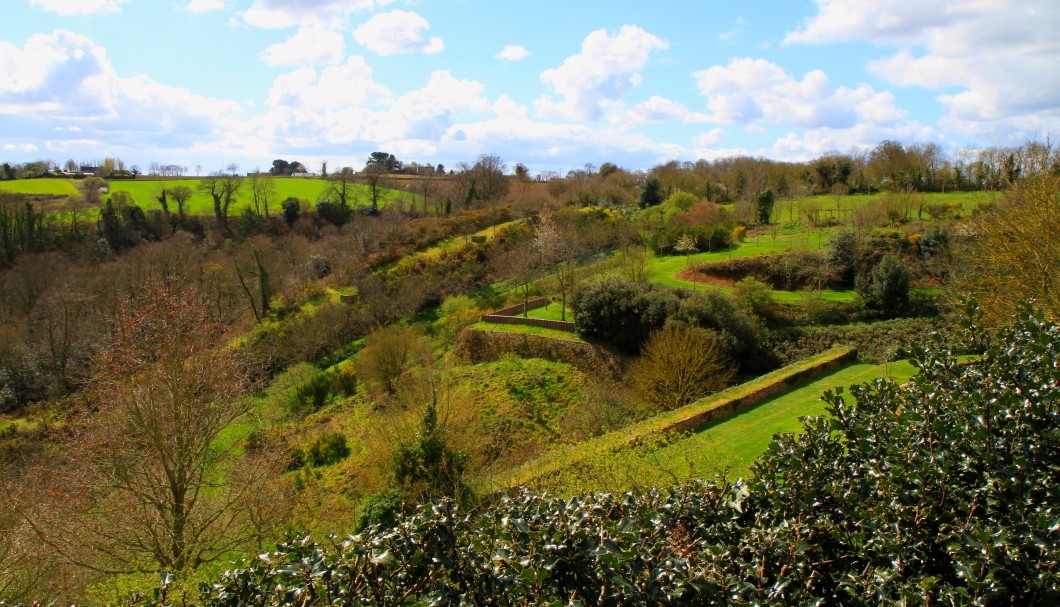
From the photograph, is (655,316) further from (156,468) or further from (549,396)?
(156,468)

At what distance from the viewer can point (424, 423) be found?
13.7 m

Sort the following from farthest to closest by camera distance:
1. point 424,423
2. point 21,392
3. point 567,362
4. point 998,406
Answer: point 21,392, point 567,362, point 424,423, point 998,406

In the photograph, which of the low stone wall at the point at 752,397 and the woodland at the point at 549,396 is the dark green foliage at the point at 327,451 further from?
the low stone wall at the point at 752,397

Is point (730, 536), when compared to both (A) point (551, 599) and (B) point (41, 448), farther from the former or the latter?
(B) point (41, 448)

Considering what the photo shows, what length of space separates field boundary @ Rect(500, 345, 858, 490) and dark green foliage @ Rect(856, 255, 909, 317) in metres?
4.57

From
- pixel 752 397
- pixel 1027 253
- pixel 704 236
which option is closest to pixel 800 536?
pixel 752 397

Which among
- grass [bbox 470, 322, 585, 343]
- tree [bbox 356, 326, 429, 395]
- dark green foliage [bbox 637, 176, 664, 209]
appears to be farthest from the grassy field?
dark green foliage [bbox 637, 176, 664, 209]

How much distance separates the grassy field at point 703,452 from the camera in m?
10.1

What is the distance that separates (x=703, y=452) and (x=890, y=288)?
17.3 meters

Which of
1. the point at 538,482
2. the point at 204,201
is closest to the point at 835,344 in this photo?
the point at 538,482

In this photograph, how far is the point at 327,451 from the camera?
68.9 feet

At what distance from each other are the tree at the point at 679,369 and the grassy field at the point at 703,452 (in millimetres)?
2270

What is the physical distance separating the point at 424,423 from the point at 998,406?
11.1 metres

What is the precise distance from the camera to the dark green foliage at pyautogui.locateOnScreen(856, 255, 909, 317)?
80.0 feet
